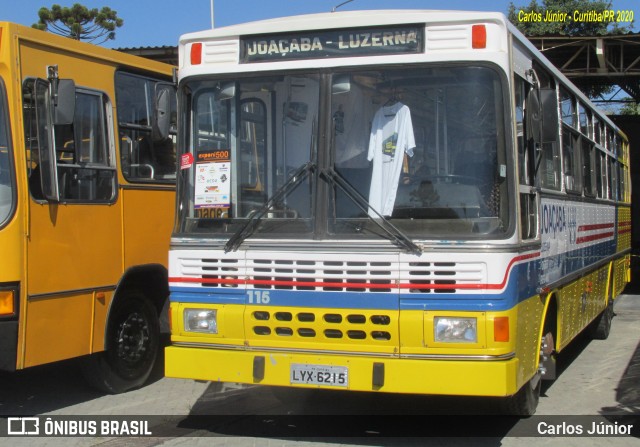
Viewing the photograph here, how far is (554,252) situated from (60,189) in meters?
4.35

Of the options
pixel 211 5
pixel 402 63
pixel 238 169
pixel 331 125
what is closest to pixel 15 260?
pixel 238 169

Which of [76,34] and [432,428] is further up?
[76,34]

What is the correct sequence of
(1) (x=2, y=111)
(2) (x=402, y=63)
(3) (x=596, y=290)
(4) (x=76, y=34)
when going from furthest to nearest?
(4) (x=76, y=34) → (3) (x=596, y=290) → (1) (x=2, y=111) → (2) (x=402, y=63)

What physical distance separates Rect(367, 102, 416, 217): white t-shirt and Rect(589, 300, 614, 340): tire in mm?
6809

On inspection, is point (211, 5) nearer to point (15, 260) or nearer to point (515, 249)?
point (15, 260)

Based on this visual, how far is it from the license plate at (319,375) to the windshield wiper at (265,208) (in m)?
0.98

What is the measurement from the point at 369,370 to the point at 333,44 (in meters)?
2.35

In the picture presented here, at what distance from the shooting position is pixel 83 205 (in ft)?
24.0

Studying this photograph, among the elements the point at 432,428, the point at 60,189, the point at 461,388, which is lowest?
the point at 432,428

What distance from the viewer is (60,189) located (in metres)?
7.11

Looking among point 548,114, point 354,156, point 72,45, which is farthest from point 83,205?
point 548,114

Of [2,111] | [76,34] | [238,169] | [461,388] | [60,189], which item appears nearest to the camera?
[461,388]

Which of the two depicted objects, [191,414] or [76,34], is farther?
[76,34]

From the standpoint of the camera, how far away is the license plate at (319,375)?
18.3 feet
